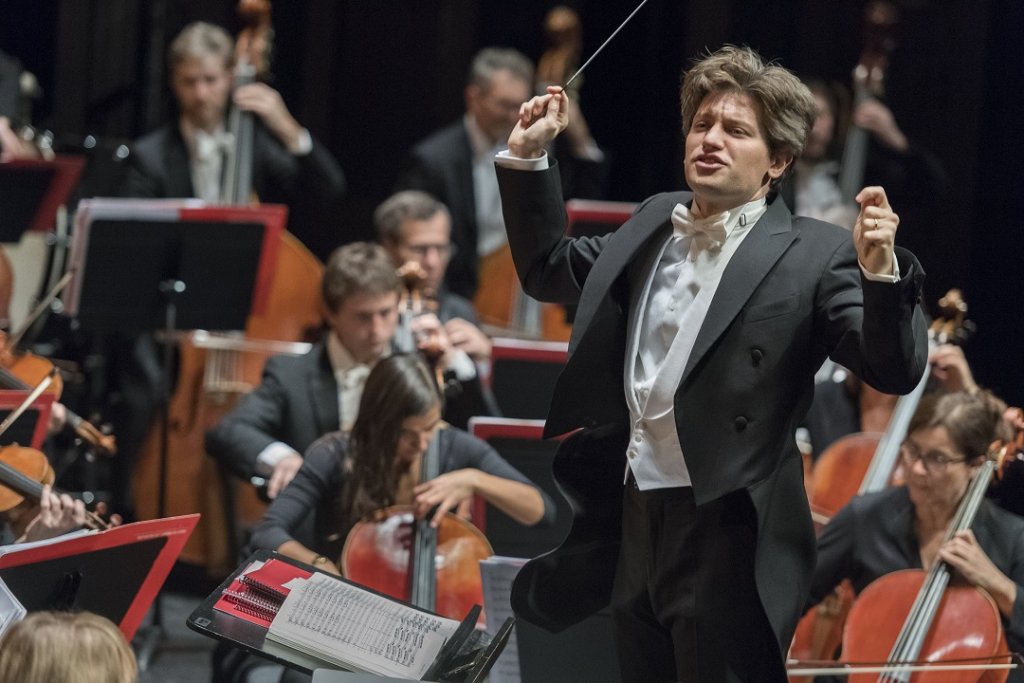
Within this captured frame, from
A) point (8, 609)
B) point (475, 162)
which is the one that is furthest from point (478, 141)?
point (8, 609)

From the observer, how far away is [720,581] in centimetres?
220

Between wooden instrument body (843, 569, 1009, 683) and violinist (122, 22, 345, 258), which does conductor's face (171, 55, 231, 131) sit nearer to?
violinist (122, 22, 345, 258)

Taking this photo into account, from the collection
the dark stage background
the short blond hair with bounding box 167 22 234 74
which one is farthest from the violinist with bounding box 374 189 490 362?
the dark stage background

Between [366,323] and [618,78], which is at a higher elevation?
[618,78]

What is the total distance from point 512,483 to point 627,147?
2.74 metres

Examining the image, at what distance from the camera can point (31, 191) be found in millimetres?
4121

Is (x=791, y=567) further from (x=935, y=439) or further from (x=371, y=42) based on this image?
(x=371, y=42)

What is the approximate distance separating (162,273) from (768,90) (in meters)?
2.36

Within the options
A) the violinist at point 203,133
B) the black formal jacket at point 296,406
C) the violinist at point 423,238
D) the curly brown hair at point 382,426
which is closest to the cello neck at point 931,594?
the curly brown hair at point 382,426

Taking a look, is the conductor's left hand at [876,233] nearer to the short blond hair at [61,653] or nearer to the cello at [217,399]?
the short blond hair at [61,653]

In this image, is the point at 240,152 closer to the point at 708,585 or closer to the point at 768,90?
the point at 768,90

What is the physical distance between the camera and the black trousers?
2.20 metres

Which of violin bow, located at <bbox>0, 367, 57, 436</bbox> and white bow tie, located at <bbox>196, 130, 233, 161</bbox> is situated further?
white bow tie, located at <bbox>196, 130, 233, 161</bbox>

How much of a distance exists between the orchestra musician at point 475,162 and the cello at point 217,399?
23.7 inches
